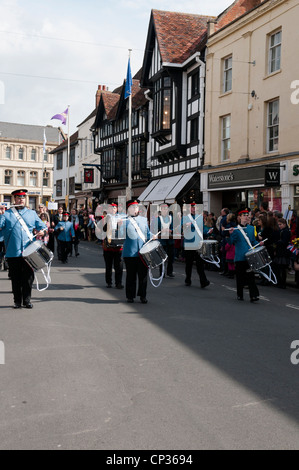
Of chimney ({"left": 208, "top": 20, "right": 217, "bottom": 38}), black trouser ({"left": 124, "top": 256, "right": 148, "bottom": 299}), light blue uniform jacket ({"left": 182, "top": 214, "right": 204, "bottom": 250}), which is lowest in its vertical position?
black trouser ({"left": 124, "top": 256, "right": 148, "bottom": 299})

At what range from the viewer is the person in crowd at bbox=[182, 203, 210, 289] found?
12.7 m

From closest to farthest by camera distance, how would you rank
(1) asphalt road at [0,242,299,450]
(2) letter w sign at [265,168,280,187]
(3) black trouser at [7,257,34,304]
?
(1) asphalt road at [0,242,299,450]
(3) black trouser at [7,257,34,304]
(2) letter w sign at [265,168,280,187]

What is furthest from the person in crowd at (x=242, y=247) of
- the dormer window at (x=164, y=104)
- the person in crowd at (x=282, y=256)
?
the dormer window at (x=164, y=104)

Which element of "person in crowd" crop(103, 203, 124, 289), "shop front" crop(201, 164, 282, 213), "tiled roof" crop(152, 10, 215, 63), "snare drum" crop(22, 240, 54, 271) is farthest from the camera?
"tiled roof" crop(152, 10, 215, 63)

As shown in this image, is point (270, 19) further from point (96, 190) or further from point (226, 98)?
point (96, 190)

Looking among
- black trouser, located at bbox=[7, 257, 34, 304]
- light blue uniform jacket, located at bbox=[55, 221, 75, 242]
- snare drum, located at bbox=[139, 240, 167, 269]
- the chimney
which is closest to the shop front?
light blue uniform jacket, located at bbox=[55, 221, 75, 242]

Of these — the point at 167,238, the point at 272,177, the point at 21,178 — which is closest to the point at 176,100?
the point at 272,177

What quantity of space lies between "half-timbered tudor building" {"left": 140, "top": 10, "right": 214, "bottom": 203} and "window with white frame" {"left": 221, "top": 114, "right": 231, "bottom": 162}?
187 centimetres

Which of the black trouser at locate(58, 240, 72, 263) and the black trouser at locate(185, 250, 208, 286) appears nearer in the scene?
the black trouser at locate(185, 250, 208, 286)

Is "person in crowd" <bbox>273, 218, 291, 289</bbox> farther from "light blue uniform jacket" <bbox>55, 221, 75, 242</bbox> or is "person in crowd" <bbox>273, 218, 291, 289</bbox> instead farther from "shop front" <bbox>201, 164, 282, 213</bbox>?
"light blue uniform jacket" <bbox>55, 221, 75, 242</bbox>

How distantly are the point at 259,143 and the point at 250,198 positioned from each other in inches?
96.8

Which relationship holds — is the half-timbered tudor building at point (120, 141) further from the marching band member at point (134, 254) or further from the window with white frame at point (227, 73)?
the marching band member at point (134, 254)

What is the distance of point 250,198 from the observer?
2341 centimetres
